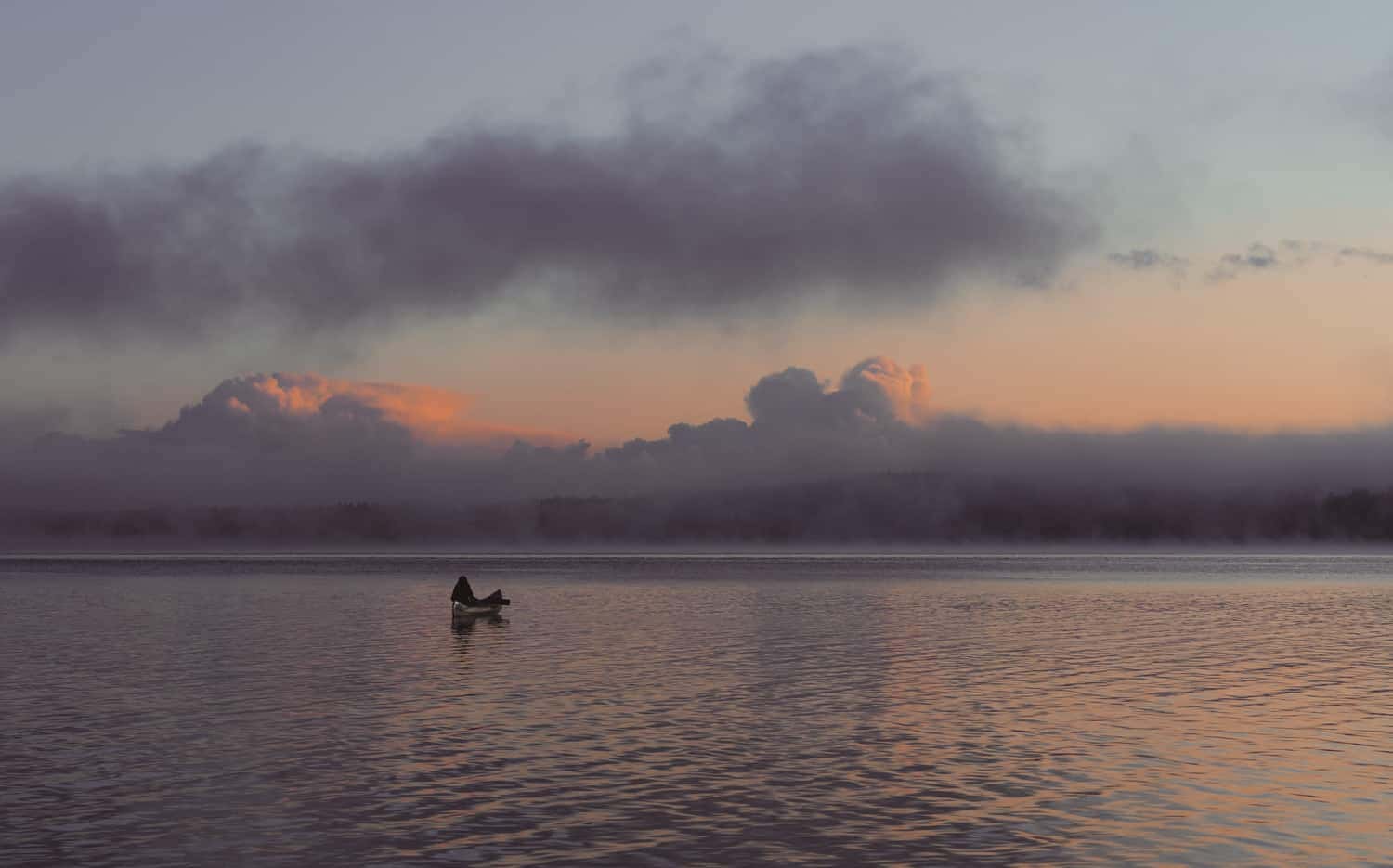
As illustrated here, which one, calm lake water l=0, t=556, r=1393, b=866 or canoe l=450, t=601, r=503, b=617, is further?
canoe l=450, t=601, r=503, b=617

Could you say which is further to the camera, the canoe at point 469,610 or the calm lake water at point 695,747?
the canoe at point 469,610

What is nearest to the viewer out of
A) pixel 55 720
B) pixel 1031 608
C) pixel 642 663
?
pixel 55 720

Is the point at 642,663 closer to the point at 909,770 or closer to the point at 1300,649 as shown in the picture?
the point at 909,770

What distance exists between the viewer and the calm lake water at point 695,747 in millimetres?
26203

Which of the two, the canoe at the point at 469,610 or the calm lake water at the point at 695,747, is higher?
the canoe at the point at 469,610

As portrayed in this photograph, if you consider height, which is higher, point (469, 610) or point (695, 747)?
point (469, 610)

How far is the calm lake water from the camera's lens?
26.2 m

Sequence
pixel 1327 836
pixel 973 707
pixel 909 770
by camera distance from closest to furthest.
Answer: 1. pixel 1327 836
2. pixel 909 770
3. pixel 973 707

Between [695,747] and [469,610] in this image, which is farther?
[469,610]

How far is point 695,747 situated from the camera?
122 feet

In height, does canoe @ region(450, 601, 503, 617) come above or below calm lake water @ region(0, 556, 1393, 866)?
above

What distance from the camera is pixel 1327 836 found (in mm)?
26766

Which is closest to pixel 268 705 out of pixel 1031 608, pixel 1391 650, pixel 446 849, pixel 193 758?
pixel 193 758

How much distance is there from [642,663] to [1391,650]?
41.1 meters
